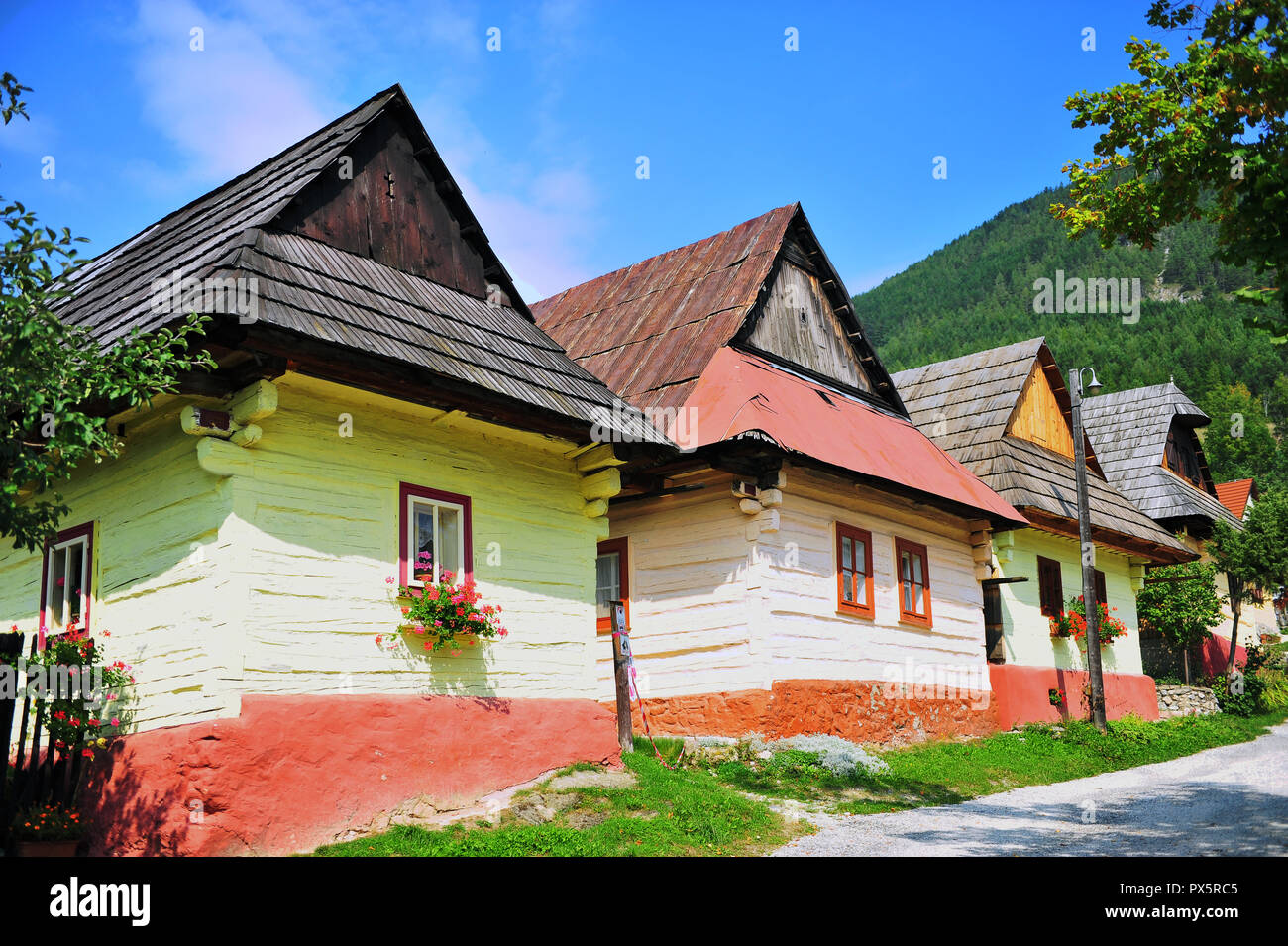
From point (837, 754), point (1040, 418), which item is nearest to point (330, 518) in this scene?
point (837, 754)

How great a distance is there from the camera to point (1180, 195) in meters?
9.95

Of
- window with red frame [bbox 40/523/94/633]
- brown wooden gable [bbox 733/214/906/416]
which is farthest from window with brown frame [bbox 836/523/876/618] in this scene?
window with red frame [bbox 40/523/94/633]

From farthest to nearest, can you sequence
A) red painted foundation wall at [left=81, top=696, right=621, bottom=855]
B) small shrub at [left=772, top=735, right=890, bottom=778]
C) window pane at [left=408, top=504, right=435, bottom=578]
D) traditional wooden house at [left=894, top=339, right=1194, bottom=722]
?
traditional wooden house at [left=894, top=339, right=1194, bottom=722], small shrub at [left=772, top=735, right=890, bottom=778], window pane at [left=408, top=504, right=435, bottom=578], red painted foundation wall at [left=81, top=696, right=621, bottom=855]

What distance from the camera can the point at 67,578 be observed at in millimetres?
10180

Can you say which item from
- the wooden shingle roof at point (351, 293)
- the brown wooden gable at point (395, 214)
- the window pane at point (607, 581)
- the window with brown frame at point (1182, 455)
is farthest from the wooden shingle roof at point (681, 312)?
the window with brown frame at point (1182, 455)

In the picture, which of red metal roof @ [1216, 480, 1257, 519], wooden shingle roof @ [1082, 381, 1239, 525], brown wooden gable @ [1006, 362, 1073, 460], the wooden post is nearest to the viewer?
the wooden post

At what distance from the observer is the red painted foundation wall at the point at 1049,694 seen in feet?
60.5

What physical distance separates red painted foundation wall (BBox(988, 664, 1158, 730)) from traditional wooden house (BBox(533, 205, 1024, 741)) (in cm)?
80

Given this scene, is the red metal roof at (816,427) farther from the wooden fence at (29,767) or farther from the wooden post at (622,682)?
the wooden fence at (29,767)

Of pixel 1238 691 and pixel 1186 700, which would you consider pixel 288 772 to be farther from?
pixel 1238 691

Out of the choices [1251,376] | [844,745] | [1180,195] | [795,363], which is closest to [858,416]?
[795,363]

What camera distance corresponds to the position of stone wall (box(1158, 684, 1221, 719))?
79.6 ft

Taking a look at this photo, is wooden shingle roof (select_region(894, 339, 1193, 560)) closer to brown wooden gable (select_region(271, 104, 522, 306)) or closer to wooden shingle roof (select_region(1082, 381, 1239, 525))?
wooden shingle roof (select_region(1082, 381, 1239, 525))
